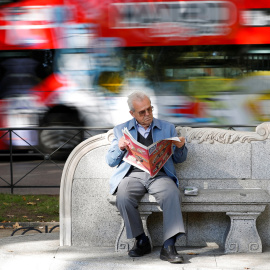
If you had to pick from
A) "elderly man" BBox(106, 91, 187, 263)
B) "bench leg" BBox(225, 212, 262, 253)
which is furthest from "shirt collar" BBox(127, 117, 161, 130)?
"bench leg" BBox(225, 212, 262, 253)

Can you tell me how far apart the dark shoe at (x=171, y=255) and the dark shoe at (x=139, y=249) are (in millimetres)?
211

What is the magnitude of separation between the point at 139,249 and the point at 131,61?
544 centimetres

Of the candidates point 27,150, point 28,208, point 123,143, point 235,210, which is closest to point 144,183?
point 123,143

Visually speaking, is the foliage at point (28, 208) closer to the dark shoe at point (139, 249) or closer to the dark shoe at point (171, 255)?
the dark shoe at point (139, 249)

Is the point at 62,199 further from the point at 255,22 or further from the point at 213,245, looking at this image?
the point at 255,22

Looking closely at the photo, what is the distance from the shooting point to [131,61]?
31.7 ft

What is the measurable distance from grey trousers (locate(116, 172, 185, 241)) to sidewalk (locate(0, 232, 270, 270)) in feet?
0.77

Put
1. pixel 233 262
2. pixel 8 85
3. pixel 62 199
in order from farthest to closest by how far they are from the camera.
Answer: pixel 8 85 < pixel 62 199 < pixel 233 262

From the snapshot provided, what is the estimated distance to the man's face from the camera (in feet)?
15.4

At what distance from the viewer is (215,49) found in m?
9.52

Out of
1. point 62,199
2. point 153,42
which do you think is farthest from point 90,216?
point 153,42

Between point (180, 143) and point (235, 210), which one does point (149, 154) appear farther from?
point (235, 210)

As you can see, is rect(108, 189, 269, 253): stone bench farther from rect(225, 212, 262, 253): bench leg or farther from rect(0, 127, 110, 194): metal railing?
rect(0, 127, 110, 194): metal railing

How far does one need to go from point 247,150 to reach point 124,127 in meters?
1.15
